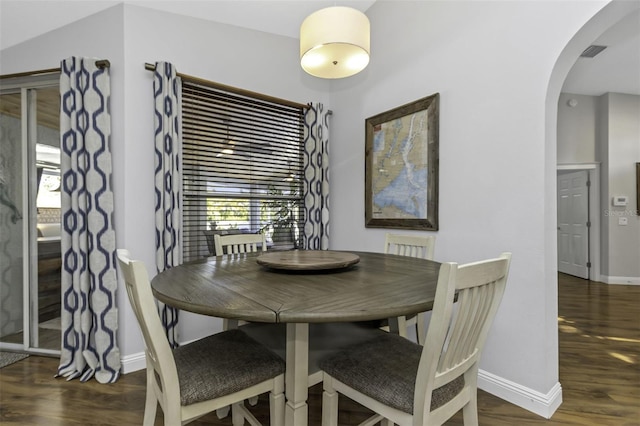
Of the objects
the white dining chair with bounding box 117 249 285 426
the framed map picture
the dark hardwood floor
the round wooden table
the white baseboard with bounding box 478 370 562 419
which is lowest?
the dark hardwood floor

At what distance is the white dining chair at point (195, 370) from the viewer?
1.01 metres

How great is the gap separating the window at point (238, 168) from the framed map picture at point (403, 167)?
0.79m

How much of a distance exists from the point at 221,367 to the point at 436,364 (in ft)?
2.51

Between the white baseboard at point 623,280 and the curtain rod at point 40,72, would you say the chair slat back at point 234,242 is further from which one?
the white baseboard at point 623,280

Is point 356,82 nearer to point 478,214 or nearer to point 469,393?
point 478,214

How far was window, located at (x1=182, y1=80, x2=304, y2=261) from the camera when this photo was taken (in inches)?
104

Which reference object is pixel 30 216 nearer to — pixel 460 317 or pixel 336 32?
pixel 336 32

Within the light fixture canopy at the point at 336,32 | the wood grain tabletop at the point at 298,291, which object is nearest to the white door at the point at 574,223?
the wood grain tabletop at the point at 298,291

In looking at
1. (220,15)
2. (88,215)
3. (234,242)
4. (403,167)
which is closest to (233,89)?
(220,15)

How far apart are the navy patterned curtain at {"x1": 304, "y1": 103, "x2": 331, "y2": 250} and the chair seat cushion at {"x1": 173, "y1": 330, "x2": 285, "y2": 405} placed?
1.77 meters

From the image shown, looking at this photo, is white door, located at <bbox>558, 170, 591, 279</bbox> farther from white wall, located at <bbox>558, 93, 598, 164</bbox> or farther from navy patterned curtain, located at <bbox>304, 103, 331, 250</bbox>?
navy patterned curtain, located at <bbox>304, 103, 331, 250</bbox>

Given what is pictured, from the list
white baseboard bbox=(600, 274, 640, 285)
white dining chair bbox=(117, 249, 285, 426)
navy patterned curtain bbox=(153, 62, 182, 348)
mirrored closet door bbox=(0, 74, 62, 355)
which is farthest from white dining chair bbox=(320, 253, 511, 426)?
white baseboard bbox=(600, 274, 640, 285)

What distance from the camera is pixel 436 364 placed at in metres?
0.95

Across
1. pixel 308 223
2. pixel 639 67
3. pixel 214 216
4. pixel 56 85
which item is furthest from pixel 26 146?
pixel 639 67
